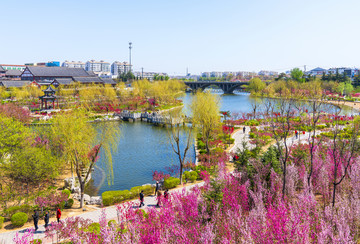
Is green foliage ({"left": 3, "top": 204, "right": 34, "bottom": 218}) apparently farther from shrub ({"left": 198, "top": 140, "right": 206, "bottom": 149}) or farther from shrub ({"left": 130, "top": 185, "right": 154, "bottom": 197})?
shrub ({"left": 198, "top": 140, "right": 206, "bottom": 149})

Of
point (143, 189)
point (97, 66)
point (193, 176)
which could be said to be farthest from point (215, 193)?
point (97, 66)

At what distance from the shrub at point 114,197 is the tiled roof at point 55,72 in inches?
2712

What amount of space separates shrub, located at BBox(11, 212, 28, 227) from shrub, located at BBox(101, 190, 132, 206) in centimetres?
393

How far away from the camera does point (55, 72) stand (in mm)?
75875

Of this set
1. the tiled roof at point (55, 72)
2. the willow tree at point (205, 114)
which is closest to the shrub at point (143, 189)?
the willow tree at point (205, 114)

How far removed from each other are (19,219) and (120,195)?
507cm

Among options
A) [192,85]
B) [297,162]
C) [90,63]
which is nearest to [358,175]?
[297,162]

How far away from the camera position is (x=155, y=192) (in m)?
16.3

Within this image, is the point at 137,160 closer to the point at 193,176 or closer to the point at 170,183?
the point at 193,176

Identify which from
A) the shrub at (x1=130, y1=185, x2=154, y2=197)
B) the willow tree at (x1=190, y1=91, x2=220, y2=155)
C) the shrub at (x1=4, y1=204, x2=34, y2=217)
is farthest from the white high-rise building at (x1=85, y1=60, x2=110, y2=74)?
the shrub at (x1=4, y1=204, x2=34, y2=217)

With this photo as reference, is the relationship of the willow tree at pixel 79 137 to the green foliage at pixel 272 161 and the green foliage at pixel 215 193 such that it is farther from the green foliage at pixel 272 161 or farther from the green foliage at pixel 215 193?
the green foliage at pixel 272 161

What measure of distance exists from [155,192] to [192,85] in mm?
92785

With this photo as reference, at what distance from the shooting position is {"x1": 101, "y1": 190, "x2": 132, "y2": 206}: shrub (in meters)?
15.0

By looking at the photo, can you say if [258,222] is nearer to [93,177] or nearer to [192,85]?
[93,177]
